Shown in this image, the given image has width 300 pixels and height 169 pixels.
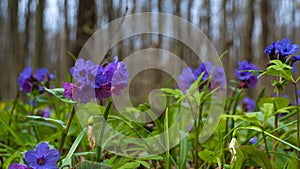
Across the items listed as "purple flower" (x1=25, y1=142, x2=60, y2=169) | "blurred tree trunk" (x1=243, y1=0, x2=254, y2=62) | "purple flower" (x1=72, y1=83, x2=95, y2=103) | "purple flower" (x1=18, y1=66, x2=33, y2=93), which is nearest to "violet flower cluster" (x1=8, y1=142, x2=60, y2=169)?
"purple flower" (x1=25, y1=142, x2=60, y2=169)

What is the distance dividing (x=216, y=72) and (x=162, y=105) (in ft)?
0.79

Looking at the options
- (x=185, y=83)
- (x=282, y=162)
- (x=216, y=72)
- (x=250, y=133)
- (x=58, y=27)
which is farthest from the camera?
(x=58, y=27)

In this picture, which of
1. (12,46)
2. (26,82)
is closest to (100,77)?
(26,82)

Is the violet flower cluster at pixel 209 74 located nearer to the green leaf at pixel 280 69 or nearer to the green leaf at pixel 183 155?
the green leaf at pixel 183 155

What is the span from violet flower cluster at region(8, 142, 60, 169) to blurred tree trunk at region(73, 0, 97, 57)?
2379 millimetres

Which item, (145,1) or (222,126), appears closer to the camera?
(222,126)

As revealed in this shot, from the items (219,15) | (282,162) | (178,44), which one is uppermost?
(219,15)

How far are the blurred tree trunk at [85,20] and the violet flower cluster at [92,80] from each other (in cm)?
230

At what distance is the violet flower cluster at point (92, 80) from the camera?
0.74 meters

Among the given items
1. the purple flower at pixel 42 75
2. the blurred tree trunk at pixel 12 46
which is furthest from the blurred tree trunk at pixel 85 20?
the blurred tree trunk at pixel 12 46

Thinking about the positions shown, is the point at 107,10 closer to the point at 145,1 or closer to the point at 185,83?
the point at 145,1

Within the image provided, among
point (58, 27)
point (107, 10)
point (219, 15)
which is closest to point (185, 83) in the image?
point (107, 10)

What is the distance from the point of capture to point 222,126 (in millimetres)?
1164

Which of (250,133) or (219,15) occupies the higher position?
(219,15)
